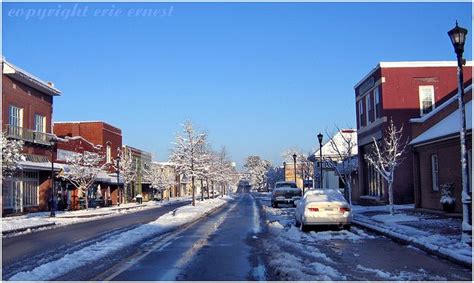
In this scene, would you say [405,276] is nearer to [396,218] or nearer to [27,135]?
[396,218]

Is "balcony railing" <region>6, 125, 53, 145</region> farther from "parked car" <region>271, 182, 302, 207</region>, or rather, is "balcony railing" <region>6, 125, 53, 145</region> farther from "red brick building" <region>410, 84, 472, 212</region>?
"red brick building" <region>410, 84, 472, 212</region>

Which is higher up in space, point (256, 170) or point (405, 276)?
point (256, 170)

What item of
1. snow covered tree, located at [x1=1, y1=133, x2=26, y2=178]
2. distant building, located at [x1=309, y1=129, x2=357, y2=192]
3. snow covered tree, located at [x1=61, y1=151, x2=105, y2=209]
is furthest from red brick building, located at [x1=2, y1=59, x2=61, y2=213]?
distant building, located at [x1=309, y1=129, x2=357, y2=192]

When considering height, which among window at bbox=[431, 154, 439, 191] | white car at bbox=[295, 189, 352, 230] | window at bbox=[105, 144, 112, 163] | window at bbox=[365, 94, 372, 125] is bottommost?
white car at bbox=[295, 189, 352, 230]

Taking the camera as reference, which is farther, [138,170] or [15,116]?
[138,170]

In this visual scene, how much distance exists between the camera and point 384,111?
3438 cm

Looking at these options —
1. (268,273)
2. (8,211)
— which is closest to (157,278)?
(268,273)

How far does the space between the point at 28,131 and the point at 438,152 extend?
1148 inches

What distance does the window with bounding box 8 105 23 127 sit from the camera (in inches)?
1531

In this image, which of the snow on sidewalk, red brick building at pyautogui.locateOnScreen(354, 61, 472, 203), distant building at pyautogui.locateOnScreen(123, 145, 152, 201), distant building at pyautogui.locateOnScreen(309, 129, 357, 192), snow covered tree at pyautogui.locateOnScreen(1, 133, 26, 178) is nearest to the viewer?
the snow on sidewalk

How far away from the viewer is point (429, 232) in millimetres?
16203

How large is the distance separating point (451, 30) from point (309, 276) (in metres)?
8.14

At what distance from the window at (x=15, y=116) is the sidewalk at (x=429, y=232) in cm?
2616

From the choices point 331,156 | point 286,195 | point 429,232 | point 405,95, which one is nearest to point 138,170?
point 331,156
